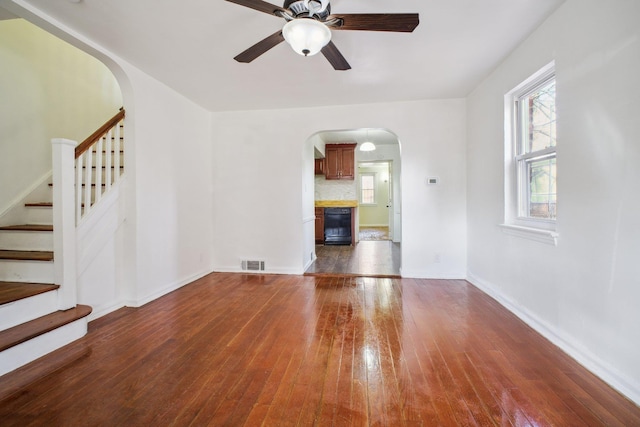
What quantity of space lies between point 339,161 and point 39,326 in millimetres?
6198

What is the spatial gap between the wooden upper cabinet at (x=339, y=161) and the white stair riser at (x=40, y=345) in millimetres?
5808

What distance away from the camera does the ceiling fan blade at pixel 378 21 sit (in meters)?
1.63

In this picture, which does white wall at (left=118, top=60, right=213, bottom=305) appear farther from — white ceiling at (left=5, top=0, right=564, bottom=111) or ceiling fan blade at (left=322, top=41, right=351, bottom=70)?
ceiling fan blade at (left=322, top=41, right=351, bottom=70)

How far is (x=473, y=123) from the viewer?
3660 millimetres

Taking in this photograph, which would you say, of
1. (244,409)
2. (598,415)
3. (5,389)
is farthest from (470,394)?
(5,389)

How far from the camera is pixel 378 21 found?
1.69 metres

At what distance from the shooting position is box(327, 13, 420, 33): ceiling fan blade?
5.34 ft

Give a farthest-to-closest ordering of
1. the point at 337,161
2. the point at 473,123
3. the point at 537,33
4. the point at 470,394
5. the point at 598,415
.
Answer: the point at 337,161 < the point at 473,123 < the point at 537,33 < the point at 470,394 < the point at 598,415

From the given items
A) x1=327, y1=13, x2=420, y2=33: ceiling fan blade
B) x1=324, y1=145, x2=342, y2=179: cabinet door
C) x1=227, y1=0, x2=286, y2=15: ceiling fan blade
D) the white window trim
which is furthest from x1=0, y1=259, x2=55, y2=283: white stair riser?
x1=324, y1=145, x2=342, y2=179: cabinet door

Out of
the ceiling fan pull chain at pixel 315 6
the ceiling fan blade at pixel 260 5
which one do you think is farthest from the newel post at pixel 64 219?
the ceiling fan pull chain at pixel 315 6

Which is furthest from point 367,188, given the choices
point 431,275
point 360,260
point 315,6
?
point 315,6

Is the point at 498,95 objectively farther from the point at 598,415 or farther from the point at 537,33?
the point at 598,415

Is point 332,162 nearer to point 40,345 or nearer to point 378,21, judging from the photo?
point 378,21

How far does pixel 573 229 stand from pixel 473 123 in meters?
2.14
